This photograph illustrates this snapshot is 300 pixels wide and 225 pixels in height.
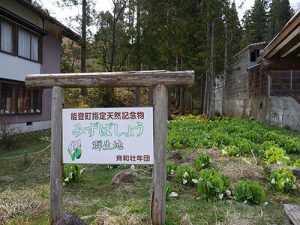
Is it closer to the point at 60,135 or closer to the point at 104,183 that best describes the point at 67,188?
the point at 104,183

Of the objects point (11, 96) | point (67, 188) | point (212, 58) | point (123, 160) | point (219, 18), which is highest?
point (219, 18)

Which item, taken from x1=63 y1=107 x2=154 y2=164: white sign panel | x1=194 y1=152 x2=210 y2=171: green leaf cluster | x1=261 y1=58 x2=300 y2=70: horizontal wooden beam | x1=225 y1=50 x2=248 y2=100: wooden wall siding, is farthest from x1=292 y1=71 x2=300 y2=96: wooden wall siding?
x1=63 y1=107 x2=154 y2=164: white sign panel

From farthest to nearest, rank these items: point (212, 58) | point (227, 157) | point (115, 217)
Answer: point (212, 58)
point (227, 157)
point (115, 217)

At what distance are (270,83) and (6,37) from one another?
51.8 ft

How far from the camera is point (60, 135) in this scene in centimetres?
524

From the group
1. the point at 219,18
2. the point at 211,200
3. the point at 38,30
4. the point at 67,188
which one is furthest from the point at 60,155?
the point at 219,18

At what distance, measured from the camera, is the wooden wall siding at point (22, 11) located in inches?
645

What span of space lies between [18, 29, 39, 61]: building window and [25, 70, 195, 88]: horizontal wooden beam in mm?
13505

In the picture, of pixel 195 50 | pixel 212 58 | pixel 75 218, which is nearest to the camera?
pixel 75 218

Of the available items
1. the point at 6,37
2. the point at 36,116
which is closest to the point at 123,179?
the point at 6,37

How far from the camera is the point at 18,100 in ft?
59.2

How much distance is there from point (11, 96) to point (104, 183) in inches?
456

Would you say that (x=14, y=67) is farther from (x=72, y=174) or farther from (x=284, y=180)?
(x=284, y=180)

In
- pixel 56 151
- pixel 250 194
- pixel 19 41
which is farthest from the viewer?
pixel 19 41
